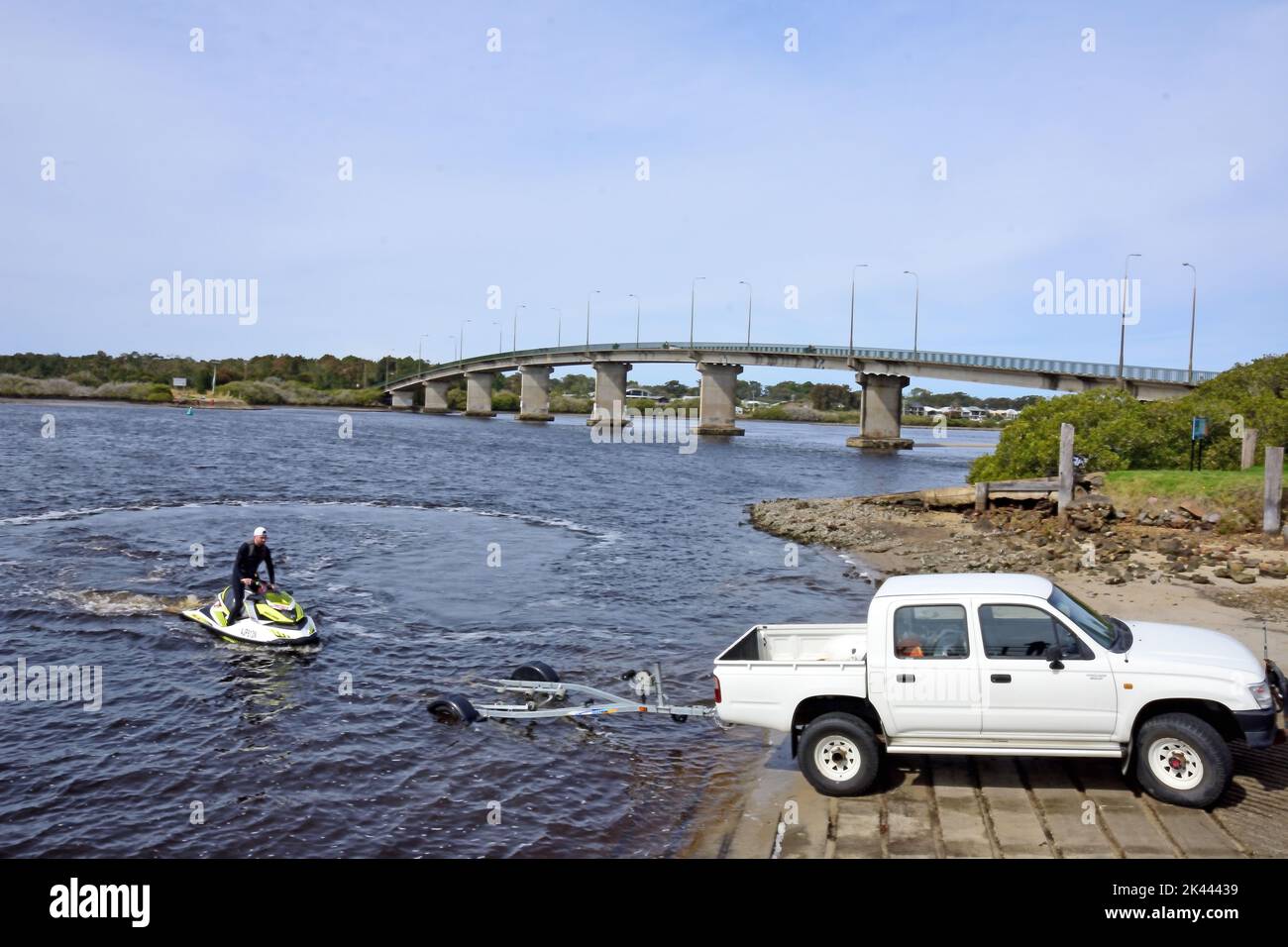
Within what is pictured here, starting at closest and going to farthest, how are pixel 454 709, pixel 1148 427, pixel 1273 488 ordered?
pixel 454 709 < pixel 1273 488 < pixel 1148 427

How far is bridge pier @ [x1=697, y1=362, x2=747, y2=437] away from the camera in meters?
118

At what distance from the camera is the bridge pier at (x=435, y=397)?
17425 centimetres

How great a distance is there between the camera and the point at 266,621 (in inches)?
696

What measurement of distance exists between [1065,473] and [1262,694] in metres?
22.7

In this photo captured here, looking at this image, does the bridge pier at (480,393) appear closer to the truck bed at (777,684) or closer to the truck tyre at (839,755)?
the truck bed at (777,684)

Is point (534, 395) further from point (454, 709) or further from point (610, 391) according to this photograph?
point (454, 709)

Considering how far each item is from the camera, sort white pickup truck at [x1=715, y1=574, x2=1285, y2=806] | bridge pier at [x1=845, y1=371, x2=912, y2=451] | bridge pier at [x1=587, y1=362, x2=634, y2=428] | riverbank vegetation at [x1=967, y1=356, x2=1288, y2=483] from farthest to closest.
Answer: bridge pier at [x1=587, y1=362, x2=634, y2=428], bridge pier at [x1=845, y1=371, x2=912, y2=451], riverbank vegetation at [x1=967, y1=356, x2=1288, y2=483], white pickup truck at [x1=715, y1=574, x2=1285, y2=806]

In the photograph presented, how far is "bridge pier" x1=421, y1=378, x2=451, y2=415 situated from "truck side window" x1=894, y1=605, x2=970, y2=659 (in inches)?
6603

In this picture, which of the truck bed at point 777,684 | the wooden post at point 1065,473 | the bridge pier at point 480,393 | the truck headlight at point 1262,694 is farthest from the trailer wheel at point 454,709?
the bridge pier at point 480,393

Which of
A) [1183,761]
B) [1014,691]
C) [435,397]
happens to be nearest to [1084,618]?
[1014,691]

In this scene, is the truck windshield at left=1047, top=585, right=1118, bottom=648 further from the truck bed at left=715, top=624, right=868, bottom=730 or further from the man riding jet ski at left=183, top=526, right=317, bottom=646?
the man riding jet ski at left=183, top=526, right=317, bottom=646

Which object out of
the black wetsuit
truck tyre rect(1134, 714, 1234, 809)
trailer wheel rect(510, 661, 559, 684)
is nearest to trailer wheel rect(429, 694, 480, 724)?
trailer wheel rect(510, 661, 559, 684)
